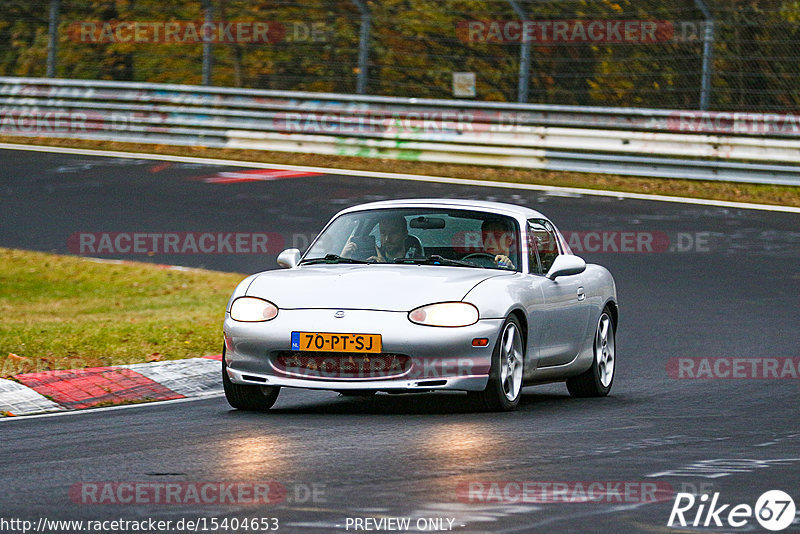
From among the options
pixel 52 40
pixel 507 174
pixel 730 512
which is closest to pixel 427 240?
pixel 730 512

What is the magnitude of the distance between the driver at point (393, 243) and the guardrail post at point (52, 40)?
59.9 feet

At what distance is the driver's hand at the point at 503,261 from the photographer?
31.4 ft

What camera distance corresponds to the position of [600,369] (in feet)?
34.2

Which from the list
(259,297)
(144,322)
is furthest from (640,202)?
(259,297)

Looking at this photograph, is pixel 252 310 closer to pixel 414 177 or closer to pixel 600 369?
pixel 600 369

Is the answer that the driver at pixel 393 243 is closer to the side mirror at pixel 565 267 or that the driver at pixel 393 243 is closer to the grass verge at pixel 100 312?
the side mirror at pixel 565 267

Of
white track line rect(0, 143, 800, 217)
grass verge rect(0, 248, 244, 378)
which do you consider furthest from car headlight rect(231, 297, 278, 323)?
white track line rect(0, 143, 800, 217)

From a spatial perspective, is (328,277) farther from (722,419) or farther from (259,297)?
(722,419)

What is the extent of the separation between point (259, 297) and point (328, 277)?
1.42 feet

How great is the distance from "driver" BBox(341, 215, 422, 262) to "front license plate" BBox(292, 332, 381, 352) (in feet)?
3.90

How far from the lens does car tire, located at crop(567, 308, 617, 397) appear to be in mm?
10305

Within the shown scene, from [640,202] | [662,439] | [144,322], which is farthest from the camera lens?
[640,202]

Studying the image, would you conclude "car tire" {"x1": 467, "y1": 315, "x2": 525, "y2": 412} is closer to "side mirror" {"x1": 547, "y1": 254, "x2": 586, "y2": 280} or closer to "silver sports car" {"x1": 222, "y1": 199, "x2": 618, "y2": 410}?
"silver sports car" {"x1": 222, "y1": 199, "x2": 618, "y2": 410}

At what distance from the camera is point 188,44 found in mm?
29438
